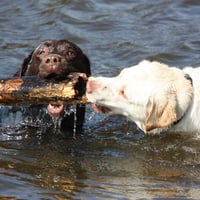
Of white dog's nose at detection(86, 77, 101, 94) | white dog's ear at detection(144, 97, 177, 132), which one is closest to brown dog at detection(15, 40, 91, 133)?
white dog's nose at detection(86, 77, 101, 94)

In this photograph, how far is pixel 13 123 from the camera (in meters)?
7.71

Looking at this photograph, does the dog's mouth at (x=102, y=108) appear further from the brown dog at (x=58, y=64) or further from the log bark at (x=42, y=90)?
the brown dog at (x=58, y=64)

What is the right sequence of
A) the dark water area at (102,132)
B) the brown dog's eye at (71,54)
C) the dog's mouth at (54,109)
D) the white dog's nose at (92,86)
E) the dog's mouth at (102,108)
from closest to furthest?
the dark water area at (102,132)
the white dog's nose at (92,86)
the dog's mouth at (102,108)
the dog's mouth at (54,109)
the brown dog's eye at (71,54)

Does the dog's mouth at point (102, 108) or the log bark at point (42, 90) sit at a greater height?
the log bark at point (42, 90)

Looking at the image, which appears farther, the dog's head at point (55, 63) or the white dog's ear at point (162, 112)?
the dog's head at point (55, 63)

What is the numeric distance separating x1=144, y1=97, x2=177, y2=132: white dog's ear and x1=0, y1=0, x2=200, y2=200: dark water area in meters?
0.44

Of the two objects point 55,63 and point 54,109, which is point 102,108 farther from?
point 55,63

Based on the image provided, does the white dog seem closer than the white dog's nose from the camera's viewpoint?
Yes

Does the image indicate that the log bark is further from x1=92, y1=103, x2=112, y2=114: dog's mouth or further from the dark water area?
the dark water area

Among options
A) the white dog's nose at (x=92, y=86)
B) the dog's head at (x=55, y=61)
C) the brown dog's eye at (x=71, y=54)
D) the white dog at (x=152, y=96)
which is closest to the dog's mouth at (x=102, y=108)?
the white dog at (x=152, y=96)

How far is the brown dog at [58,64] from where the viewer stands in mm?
6867

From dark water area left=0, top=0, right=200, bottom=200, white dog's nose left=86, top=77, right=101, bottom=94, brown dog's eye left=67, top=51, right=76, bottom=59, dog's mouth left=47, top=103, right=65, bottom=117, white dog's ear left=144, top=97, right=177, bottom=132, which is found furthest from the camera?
brown dog's eye left=67, top=51, right=76, bottom=59

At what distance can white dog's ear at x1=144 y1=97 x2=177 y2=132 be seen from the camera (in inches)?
239

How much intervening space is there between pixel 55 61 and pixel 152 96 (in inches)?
51.3
